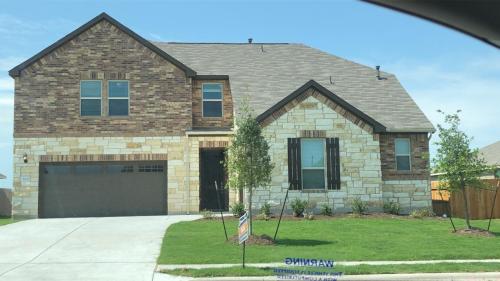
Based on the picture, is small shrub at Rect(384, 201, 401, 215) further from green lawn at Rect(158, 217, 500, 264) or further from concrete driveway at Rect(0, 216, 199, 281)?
concrete driveway at Rect(0, 216, 199, 281)

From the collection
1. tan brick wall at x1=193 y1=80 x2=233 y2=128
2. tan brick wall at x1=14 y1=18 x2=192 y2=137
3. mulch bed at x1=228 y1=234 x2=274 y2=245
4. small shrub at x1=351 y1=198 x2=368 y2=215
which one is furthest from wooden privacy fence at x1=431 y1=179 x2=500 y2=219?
tan brick wall at x1=14 y1=18 x2=192 y2=137

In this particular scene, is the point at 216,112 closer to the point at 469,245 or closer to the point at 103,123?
the point at 103,123

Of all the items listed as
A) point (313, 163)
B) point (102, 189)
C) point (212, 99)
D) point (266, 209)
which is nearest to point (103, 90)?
point (102, 189)

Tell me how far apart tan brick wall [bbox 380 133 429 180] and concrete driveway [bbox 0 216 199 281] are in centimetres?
873

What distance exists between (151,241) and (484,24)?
575 inches

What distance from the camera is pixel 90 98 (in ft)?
79.8

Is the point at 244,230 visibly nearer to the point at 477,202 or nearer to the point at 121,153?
the point at 121,153

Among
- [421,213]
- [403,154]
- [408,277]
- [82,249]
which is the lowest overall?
[408,277]

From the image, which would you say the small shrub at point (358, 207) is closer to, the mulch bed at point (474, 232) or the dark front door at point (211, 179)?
the mulch bed at point (474, 232)

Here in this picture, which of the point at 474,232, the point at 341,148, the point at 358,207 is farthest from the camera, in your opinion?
the point at 341,148

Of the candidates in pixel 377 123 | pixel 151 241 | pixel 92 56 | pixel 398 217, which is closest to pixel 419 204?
pixel 398 217

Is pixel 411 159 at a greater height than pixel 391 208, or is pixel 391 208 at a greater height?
pixel 411 159

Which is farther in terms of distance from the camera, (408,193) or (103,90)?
(103,90)

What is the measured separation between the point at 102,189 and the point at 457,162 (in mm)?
13808
